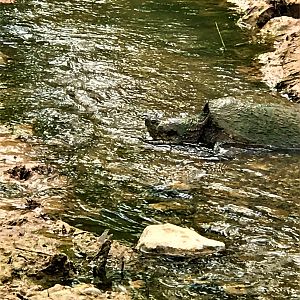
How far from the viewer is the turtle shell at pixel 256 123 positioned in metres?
7.74

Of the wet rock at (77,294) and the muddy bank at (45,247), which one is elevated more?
the wet rock at (77,294)

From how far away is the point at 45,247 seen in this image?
488cm

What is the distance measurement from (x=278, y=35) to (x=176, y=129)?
23.4 feet

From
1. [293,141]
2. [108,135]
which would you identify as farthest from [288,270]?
[108,135]

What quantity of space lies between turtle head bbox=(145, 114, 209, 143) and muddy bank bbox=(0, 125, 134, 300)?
167 centimetres

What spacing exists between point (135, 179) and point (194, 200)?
0.76 m

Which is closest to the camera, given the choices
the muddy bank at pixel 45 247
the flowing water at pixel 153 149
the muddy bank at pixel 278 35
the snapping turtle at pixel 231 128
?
the muddy bank at pixel 45 247

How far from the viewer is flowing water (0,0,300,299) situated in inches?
195

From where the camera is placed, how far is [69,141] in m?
7.58

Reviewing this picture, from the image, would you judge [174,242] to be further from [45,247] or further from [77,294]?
[77,294]

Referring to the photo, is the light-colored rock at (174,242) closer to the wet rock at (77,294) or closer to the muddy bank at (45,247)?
the muddy bank at (45,247)

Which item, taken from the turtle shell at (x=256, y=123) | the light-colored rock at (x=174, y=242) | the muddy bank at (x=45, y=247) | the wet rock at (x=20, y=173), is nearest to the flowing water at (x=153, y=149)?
the light-colored rock at (x=174, y=242)

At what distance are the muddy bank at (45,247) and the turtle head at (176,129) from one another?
1.67m

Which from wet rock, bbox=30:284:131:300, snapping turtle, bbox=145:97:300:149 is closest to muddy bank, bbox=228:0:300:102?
snapping turtle, bbox=145:97:300:149
